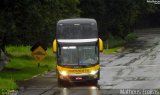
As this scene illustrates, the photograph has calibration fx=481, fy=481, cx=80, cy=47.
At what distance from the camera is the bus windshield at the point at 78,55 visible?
27.5m

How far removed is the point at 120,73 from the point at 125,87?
352 inches

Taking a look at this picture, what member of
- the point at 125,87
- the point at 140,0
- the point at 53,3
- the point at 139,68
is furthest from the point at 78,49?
the point at 140,0

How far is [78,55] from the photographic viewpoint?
27.5 meters

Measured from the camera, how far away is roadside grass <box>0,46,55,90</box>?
1115 inches

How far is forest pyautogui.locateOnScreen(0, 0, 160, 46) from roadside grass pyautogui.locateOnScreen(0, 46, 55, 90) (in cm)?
206

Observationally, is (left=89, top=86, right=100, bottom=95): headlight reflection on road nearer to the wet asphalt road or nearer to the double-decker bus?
the wet asphalt road

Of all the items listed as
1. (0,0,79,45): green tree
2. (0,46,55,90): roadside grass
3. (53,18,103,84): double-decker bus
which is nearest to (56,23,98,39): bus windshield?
(53,18,103,84): double-decker bus

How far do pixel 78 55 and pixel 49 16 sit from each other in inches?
410

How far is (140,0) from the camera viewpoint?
90.8 metres

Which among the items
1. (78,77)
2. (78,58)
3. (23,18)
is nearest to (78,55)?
(78,58)

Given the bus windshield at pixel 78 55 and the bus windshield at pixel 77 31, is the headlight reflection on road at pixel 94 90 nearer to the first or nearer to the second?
Result: the bus windshield at pixel 78 55

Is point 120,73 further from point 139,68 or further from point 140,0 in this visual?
point 140,0

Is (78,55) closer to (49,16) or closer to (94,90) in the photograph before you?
(94,90)

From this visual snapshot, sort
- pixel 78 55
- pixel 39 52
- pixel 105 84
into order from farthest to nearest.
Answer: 1. pixel 39 52
2. pixel 105 84
3. pixel 78 55
